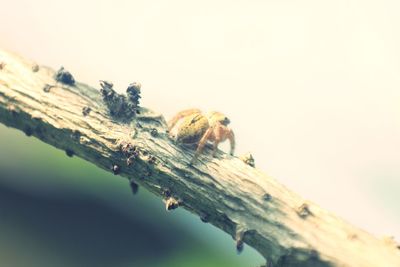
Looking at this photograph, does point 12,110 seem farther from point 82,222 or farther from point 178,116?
point 178,116

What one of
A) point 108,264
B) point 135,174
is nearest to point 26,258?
point 108,264

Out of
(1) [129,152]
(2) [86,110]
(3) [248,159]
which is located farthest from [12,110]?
(3) [248,159]

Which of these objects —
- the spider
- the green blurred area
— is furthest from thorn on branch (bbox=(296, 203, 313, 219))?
the green blurred area

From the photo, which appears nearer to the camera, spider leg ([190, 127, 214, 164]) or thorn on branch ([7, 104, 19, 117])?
spider leg ([190, 127, 214, 164])

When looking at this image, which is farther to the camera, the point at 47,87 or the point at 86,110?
the point at 47,87

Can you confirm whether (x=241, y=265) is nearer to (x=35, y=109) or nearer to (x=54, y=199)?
(x=54, y=199)

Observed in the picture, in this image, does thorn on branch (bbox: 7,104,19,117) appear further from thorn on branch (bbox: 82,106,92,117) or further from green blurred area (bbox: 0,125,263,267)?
green blurred area (bbox: 0,125,263,267)

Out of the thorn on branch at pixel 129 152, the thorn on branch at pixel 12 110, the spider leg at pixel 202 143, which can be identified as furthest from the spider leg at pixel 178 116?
the thorn on branch at pixel 12 110
